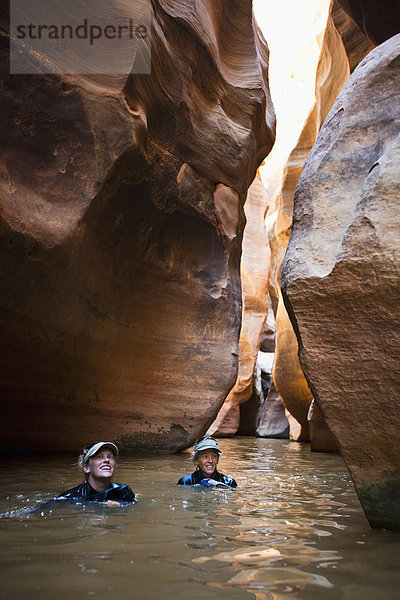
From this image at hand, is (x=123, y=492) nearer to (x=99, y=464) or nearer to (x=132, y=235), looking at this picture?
(x=99, y=464)

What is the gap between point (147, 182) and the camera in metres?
7.03

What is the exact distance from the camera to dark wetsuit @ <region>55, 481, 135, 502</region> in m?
3.79

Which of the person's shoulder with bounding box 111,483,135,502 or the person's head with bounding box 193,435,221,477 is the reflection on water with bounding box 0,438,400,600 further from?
the person's head with bounding box 193,435,221,477

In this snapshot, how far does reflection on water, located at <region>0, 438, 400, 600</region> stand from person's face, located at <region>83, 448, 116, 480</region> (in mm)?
322

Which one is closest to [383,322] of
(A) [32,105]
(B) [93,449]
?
(B) [93,449]

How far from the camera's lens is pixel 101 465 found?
392 centimetres

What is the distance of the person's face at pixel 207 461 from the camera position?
5074 mm

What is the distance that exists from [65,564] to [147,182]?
5550mm

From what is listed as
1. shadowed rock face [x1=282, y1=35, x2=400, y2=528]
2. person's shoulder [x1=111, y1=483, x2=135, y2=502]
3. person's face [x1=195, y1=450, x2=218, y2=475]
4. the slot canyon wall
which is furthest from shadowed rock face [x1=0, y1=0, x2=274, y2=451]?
shadowed rock face [x1=282, y1=35, x2=400, y2=528]

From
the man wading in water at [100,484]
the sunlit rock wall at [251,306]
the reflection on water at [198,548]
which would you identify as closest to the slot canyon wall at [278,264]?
the sunlit rock wall at [251,306]

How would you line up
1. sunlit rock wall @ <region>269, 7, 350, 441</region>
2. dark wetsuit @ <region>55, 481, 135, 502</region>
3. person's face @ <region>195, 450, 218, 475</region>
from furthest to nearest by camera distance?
sunlit rock wall @ <region>269, 7, 350, 441</region>, person's face @ <region>195, 450, 218, 475</region>, dark wetsuit @ <region>55, 481, 135, 502</region>

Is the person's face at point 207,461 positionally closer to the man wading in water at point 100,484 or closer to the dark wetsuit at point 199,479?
the dark wetsuit at point 199,479

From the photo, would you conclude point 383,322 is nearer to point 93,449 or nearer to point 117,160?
point 93,449

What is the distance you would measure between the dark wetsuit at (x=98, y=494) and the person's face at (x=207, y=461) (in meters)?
1.29
